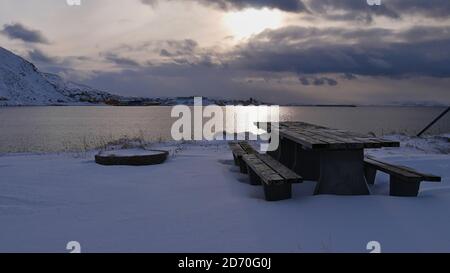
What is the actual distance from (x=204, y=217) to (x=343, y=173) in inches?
84.0

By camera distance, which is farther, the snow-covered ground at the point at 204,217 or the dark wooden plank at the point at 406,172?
the dark wooden plank at the point at 406,172

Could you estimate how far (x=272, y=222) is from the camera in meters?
4.41

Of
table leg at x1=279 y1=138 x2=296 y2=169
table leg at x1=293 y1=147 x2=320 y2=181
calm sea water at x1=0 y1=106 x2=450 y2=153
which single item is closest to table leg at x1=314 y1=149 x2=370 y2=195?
table leg at x1=293 y1=147 x2=320 y2=181

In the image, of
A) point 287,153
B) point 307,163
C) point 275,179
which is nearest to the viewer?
point 275,179

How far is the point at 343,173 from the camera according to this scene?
5.44 m

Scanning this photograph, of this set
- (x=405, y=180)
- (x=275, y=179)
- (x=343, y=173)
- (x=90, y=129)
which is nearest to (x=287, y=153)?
(x=343, y=173)

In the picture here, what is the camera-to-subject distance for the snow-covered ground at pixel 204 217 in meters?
3.90

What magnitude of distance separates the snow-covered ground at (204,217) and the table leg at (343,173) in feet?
0.64

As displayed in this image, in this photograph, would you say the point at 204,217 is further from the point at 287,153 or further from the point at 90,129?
the point at 90,129

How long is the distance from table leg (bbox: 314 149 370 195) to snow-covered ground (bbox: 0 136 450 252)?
0.19m

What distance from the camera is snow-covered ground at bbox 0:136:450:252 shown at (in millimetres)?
3898

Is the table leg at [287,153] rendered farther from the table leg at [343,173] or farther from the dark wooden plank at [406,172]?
the table leg at [343,173]

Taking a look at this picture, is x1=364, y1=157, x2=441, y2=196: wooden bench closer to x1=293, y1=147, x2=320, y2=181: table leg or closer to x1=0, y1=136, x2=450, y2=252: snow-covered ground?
x1=0, y1=136, x2=450, y2=252: snow-covered ground

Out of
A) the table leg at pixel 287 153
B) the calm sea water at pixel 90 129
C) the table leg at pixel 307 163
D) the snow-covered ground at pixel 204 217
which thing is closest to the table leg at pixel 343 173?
the snow-covered ground at pixel 204 217
